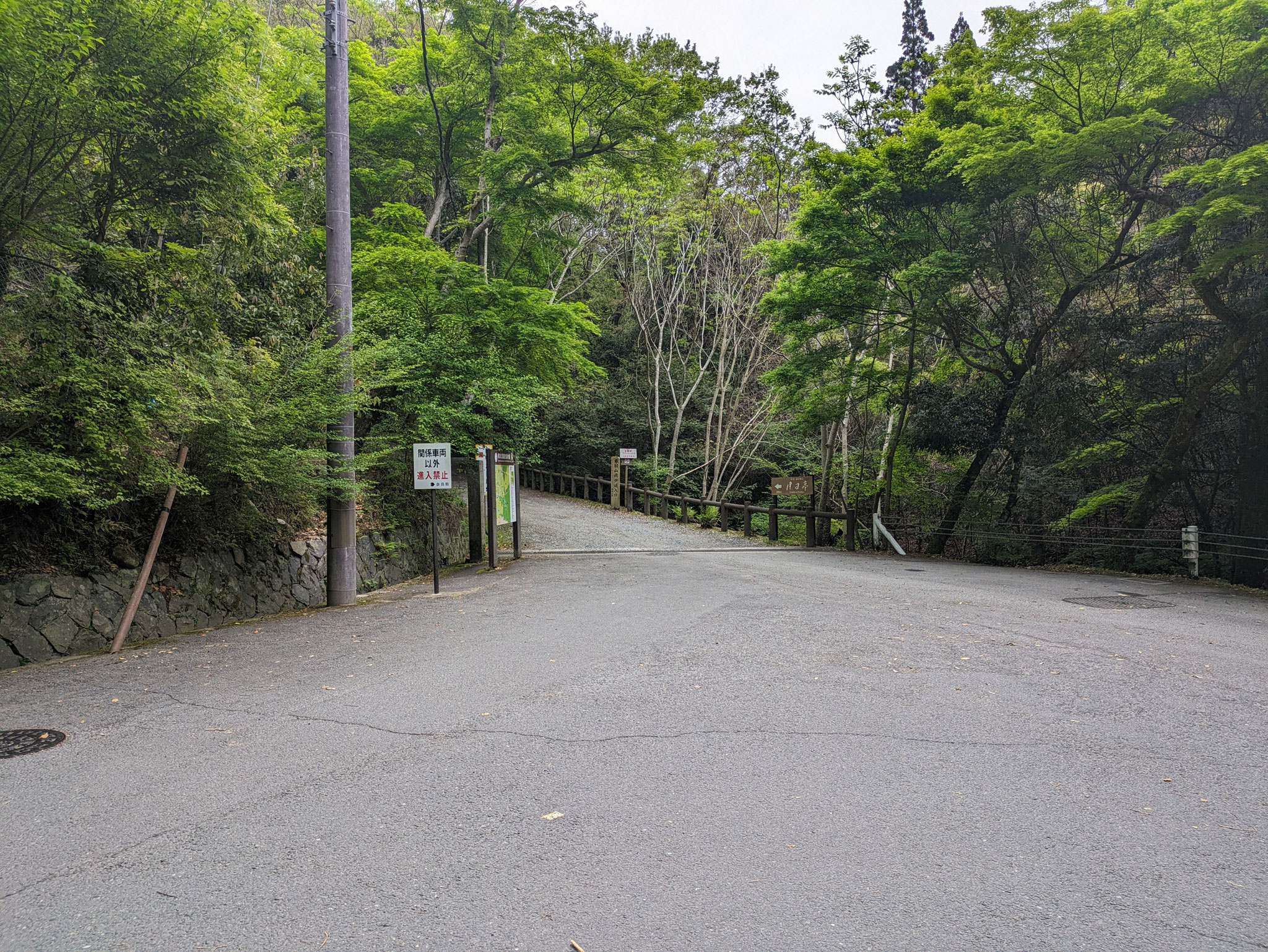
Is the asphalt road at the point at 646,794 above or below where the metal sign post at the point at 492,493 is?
below

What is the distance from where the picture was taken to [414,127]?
49.6 feet

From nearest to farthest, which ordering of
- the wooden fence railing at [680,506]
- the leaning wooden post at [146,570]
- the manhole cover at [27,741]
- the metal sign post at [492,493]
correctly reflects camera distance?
1. the manhole cover at [27,741]
2. the leaning wooden post at [146,570]
3. the metal sign post at [492,493]
4. the wooden fence railing at [680,506]

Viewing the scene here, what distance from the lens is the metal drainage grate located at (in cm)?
952

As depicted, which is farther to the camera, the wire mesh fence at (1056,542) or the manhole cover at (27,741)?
the wire mesh fence at (1056,542)

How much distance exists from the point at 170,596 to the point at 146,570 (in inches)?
27.0

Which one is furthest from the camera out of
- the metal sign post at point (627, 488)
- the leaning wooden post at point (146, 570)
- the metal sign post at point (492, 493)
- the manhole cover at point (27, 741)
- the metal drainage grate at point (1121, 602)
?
the metal sign post at point (627, 488)

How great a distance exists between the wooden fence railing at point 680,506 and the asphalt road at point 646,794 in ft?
42.2

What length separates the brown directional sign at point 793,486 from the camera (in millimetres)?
20375

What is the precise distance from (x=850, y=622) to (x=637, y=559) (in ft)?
24.0

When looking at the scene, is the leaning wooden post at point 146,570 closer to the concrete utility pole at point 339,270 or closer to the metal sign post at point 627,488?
the concrete utility pole at point 339,270

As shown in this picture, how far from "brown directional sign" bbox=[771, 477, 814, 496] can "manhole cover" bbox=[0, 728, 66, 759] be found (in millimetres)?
17460

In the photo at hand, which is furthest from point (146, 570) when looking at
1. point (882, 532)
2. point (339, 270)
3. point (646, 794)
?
point (882, 532)

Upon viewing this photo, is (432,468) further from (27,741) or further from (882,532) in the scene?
(882,532)

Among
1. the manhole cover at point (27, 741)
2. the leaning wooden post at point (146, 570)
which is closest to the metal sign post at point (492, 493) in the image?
the leaning wooden post at point (146, 570)
